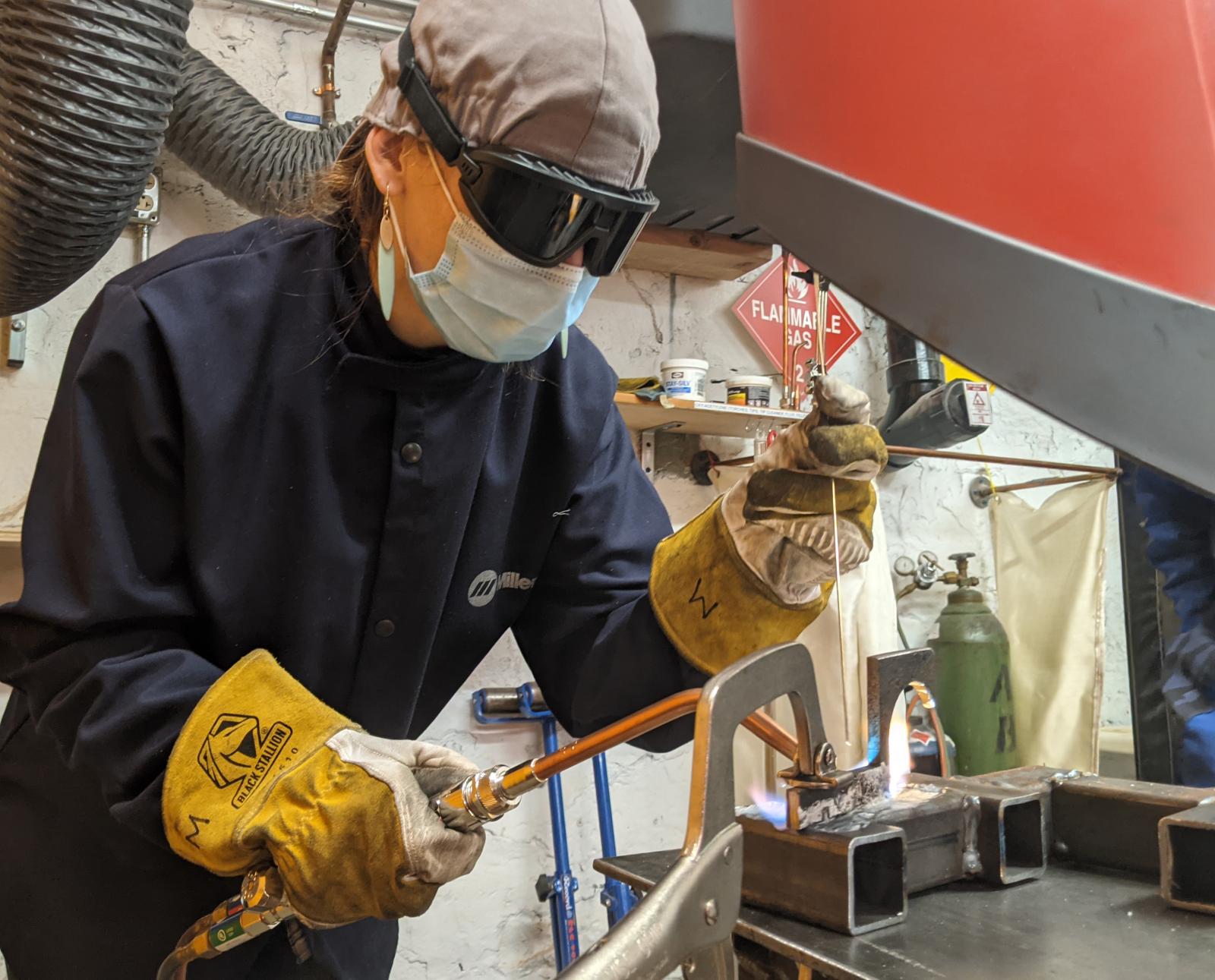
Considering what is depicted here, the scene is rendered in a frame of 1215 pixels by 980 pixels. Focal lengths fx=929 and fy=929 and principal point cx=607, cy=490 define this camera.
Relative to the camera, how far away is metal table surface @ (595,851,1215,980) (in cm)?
72

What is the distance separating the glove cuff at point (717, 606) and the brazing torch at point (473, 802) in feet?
0.39

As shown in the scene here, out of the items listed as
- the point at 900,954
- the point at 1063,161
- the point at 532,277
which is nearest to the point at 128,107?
the point at 532,277

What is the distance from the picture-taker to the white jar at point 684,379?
2.00m

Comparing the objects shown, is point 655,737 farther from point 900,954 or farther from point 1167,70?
point 1167,70

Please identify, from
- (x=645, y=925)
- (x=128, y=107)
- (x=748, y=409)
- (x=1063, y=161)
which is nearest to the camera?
(x=645, y=925)

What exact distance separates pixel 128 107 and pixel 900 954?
128 cm

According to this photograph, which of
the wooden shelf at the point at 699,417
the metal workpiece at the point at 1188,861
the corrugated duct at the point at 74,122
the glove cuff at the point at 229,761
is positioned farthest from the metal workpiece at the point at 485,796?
the wooden shelf at the point at 699,417

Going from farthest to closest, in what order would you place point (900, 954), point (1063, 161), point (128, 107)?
point (128, 107), point (900, 954), point (1063, 161)

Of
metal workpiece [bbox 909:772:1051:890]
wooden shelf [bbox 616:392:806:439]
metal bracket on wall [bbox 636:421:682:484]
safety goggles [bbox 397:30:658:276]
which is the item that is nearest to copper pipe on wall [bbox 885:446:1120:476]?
wooden shelf [bbox 616:392:806:439]

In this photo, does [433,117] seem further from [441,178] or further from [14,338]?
[14,338]

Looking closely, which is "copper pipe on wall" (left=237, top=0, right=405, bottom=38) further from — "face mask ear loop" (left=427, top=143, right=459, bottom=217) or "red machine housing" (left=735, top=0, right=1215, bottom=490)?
"red machine housing" (left=735, top=0, right=1215, bottom=490)

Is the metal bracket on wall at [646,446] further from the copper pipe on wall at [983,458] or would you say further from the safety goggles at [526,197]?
the safety goggles at [526,197]

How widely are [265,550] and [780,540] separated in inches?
19.8

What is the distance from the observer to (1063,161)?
616 millimetres
